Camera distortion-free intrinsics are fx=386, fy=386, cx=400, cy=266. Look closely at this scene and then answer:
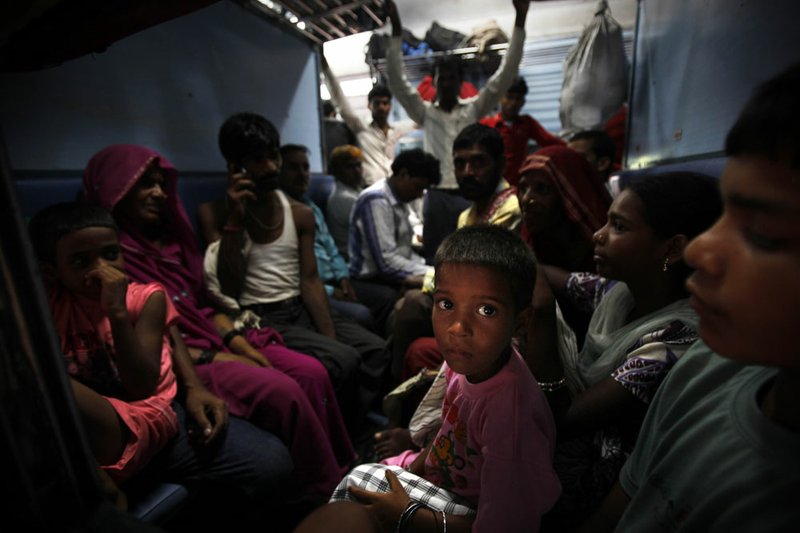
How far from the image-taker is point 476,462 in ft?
2.52

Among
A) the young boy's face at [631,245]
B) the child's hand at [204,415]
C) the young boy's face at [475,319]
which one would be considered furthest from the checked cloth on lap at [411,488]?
the young boy's face at [631,245]

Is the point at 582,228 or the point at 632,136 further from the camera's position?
the point at 632,136

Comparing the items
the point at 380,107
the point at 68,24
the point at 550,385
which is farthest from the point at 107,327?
the point at 380,107

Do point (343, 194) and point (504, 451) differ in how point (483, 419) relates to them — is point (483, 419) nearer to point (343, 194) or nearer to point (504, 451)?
point (504, 451)

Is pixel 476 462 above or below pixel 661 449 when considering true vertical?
below

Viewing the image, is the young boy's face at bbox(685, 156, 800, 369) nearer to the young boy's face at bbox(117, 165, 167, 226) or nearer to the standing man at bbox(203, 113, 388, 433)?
the standing man at bbox(203, 113, 388, 433)

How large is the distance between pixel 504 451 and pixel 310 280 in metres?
1.41

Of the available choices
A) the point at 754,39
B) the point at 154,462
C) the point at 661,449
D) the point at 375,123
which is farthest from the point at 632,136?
the point at 154,462

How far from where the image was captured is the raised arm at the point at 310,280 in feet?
6.24

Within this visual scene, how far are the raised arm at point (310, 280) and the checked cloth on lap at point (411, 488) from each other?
1.01m

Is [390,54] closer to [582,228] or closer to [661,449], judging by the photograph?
[582,228]

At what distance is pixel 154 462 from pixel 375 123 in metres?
3.41

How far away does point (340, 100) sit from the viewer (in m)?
3.48

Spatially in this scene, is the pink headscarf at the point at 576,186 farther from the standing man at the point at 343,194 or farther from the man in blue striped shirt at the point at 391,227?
the standing man at the point at 343,194
